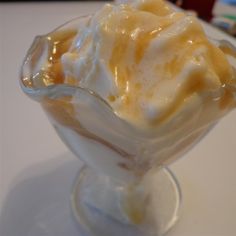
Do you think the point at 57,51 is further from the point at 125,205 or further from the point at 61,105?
the point at 125,205

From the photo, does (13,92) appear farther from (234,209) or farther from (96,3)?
(96,3)

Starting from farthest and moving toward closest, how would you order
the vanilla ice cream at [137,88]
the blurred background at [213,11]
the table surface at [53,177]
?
the blurred background at [213,11], the table surface at [53,177], the vanilla ice cream at [137,88]

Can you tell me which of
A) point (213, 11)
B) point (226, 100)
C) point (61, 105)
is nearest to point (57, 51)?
point (61, 105)

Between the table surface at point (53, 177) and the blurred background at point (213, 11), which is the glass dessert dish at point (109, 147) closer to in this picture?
the table surface at point (53, 177)

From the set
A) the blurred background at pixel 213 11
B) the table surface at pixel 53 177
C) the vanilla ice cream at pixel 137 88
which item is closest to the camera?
the vanilla ice cream at pixel 137 88

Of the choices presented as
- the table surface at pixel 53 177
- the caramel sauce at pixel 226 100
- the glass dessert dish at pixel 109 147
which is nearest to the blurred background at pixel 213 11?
the table surface at pixel 53 177

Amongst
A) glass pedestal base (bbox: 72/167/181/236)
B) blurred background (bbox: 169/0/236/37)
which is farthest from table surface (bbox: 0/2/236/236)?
blurred background (bbox: 169/0/236/37)

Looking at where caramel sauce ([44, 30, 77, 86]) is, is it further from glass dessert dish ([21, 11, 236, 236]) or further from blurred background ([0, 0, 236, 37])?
blurred background ([0, 0, 236, 37])
